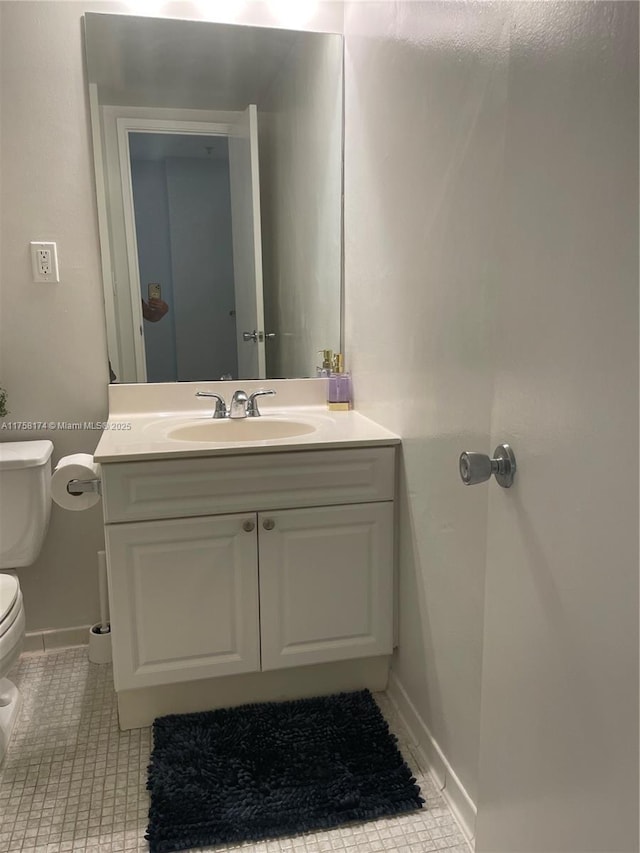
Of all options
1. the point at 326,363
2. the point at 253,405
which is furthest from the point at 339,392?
the point at 253,405

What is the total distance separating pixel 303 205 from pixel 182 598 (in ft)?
4.20

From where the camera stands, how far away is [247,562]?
5.38 feet

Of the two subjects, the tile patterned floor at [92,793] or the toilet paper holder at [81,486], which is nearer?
the tile patterned floor at [92,793]

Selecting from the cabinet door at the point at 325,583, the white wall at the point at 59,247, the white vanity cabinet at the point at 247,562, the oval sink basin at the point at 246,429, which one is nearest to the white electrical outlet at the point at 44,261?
the white wall at the point at 59,247

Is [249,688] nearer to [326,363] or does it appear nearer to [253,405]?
[253,405]

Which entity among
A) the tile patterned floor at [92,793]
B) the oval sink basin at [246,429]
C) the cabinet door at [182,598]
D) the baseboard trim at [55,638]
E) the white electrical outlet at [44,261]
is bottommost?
the tile patterned floor at [92,793]

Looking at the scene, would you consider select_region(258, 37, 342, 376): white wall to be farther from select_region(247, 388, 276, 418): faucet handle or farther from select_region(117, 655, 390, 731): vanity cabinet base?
select_region(117, 655, 390, 731): vanity cabinet base

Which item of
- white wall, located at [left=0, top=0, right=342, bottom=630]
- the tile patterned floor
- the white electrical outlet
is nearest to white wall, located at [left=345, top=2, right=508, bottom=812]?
the tile patterned floor

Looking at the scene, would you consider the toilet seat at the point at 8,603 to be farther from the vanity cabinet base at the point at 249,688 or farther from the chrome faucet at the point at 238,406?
the chrome faucet at the point at 238,406

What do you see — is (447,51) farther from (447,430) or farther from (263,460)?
(263,460)

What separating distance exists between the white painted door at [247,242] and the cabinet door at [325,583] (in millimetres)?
645

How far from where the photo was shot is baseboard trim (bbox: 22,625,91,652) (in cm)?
209

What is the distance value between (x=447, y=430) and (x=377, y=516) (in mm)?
426

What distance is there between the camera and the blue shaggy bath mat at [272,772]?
1.40 meters
